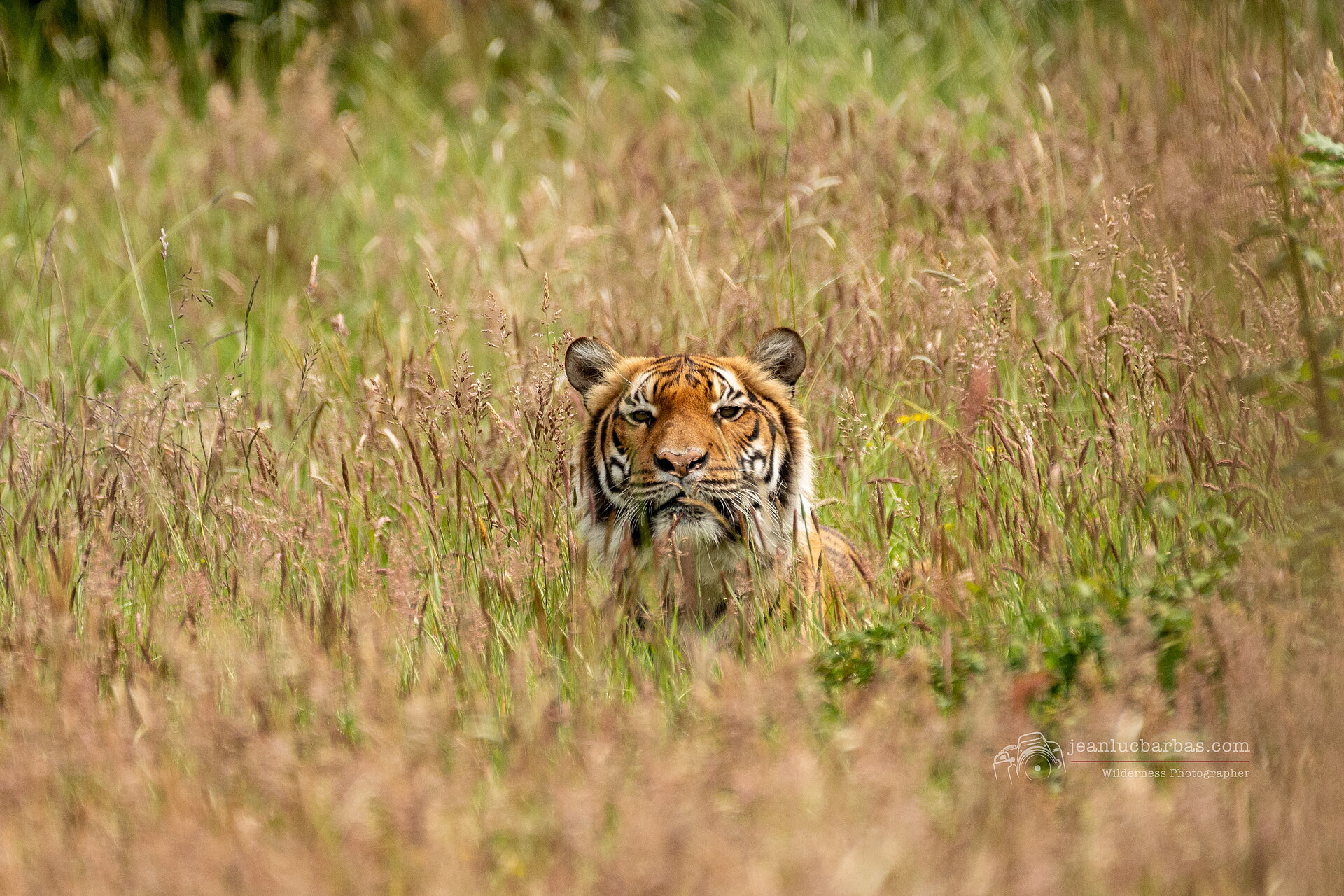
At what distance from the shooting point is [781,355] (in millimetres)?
4395

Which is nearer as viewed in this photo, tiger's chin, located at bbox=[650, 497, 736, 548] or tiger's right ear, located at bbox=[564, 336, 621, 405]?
tiger's chin, located at bbox=[650, 497, 736, 548]

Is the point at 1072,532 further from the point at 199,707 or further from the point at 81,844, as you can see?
the point at 81,844

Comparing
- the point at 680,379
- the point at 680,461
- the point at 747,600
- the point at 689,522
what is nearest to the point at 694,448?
the point at 680,461

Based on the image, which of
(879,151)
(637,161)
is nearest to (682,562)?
(879,151)

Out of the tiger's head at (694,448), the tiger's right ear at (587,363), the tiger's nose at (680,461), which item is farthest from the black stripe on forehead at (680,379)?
the tiger's nose at (680,461)

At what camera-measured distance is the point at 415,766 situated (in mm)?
2607

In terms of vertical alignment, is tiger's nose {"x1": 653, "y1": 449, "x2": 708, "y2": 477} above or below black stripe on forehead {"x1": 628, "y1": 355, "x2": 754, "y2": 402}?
below

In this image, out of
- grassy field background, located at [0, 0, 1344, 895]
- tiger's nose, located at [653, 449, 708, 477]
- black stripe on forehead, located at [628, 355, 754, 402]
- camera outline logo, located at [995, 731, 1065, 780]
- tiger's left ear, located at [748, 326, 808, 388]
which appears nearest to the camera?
grassy field background, located at [0, 0, 1344, 895]

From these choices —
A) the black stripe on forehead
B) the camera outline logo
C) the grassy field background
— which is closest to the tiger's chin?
the grassy field background

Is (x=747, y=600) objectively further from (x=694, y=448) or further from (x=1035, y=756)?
(x=1035, y=756)

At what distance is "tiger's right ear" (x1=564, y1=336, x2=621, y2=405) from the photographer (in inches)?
171

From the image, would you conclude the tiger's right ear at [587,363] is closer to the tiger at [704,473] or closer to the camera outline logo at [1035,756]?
the tiger at [704,473]

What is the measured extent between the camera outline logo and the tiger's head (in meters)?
1.19

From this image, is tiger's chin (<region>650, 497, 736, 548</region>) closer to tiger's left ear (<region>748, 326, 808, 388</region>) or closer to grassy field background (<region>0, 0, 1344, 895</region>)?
grassy field background (<region>0, 0, 1344, 895</region>)
